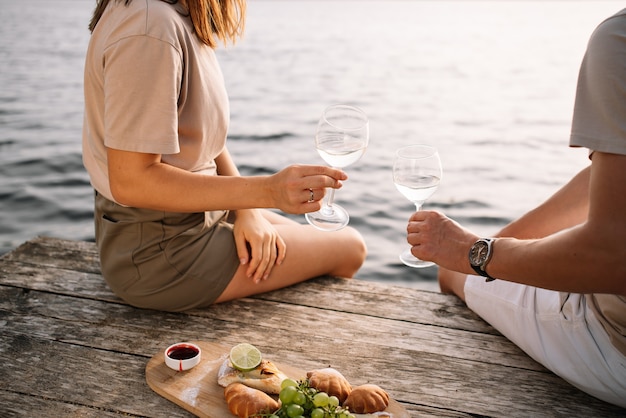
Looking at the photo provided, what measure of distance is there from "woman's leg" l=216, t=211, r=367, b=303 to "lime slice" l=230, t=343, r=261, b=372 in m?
0.59

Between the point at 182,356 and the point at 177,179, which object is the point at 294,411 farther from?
the point at 177,179

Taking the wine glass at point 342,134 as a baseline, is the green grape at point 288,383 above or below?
below

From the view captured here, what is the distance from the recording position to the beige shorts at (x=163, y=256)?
289 centimetres

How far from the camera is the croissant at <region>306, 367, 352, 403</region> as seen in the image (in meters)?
2.37

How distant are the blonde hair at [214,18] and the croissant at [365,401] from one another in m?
1.40

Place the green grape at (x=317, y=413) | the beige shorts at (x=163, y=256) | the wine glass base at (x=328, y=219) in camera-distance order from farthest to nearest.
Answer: the beige shorts at (x=163, y=256), the wine glass base at (x=328, y=219), the green grape at (x=317, y=413)

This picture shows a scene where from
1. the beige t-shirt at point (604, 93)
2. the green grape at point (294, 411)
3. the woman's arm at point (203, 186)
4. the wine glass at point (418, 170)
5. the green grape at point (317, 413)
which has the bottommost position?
the green grape at point (294, 411)

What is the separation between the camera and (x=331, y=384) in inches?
93.4

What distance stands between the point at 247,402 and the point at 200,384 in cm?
29

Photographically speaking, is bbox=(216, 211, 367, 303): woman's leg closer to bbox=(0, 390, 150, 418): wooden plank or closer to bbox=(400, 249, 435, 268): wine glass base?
bbox=(400, 249, 435, 268): wine glass base

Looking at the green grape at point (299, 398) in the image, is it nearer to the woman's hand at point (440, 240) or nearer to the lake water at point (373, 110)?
the woman's hand at point (440, 240)

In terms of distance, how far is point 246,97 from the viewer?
1032cm

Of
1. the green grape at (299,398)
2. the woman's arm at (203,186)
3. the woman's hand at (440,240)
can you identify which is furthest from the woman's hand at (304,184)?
the green grape at (299,398)

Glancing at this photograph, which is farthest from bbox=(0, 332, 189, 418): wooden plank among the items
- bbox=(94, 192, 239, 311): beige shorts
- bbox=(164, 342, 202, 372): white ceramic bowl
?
bbox=(94, 192, 239, 311): beige shorts
